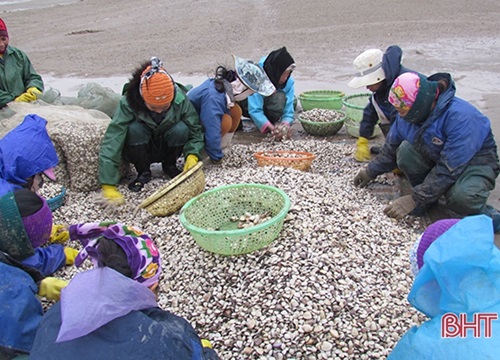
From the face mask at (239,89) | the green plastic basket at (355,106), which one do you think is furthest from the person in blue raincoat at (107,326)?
the green plastic basket at (355,106)

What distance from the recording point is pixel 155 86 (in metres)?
3.12

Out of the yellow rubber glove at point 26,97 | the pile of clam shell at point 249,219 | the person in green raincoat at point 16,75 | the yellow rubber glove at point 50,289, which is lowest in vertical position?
the pile of clam shell at point 249,219

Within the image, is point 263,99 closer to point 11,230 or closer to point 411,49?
point 11,230

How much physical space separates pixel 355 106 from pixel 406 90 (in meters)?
1.72

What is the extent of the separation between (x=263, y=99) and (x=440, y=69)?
3.38 m

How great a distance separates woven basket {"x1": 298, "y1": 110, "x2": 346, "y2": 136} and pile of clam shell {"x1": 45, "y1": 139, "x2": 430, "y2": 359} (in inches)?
64.7

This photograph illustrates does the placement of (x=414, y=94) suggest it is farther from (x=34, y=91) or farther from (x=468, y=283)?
(x=34, y=91)

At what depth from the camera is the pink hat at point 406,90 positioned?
273cm

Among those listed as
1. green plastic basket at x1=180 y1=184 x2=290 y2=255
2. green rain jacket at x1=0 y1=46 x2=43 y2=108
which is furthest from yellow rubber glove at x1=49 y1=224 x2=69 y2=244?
green rain jacket at x1=0 y1=46 x2=43 y2=108

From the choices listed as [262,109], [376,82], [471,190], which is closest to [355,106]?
[376,82]

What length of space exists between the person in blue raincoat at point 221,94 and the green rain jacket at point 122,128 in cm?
19

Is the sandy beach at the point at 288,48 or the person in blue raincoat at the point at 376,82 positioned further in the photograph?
the person in blue raincoat at the point at 376,82

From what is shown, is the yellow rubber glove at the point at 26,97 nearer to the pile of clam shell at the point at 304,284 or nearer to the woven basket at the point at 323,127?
the pile of clam shell at the point at 304,284

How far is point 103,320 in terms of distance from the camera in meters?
1.21
